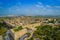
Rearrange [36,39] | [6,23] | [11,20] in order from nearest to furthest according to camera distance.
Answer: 1. [36,39]
2. [6,23]
3. [11,20]

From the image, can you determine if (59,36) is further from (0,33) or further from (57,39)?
(0,33)

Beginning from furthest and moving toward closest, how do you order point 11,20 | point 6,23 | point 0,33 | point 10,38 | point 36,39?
point 11,20 < point 6,23 < point 0,33 < point 10,38 < point 36,39

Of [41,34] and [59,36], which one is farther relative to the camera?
[41,34]

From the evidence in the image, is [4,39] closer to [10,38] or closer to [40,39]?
[10,38]

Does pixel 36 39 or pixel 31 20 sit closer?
pixel 36 39

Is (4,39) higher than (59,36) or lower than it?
lower

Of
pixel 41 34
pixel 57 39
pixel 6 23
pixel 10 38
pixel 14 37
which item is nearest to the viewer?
pixel 57 39

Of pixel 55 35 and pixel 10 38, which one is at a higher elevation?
pixel 55 35

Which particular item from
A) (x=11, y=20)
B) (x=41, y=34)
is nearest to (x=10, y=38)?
(x=41, y=34)

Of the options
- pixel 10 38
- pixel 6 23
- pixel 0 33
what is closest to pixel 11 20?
pixel 6 23
